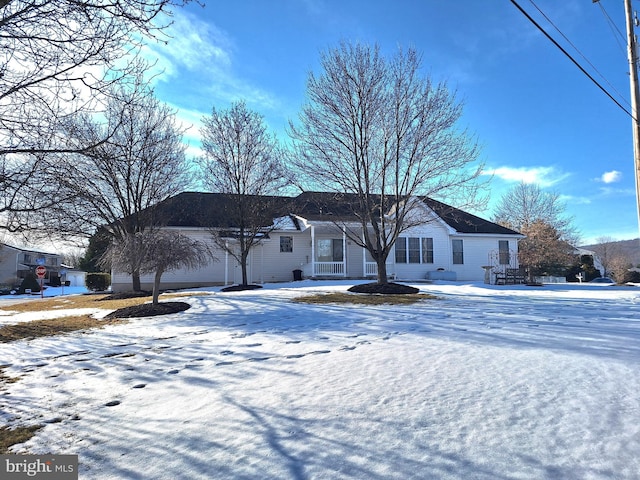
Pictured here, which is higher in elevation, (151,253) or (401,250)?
(401,250)

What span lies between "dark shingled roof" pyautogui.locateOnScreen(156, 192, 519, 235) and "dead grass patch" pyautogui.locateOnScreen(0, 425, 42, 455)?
530 inches

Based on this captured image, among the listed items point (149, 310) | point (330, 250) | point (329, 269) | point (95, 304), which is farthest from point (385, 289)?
point (95, 304)

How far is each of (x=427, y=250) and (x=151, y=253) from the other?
17.5 m

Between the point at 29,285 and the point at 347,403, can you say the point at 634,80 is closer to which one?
the point at 347,403

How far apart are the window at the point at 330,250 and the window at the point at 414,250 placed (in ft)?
11.3

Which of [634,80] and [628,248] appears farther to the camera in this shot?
[628,248]

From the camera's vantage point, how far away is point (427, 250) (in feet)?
80.4

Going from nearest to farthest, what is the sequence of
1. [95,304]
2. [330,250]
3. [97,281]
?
[95,304] → [330,250] → [97,281]

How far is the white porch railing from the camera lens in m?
22.5

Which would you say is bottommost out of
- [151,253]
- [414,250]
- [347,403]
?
[347,403]

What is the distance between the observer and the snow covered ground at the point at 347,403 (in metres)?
2.63

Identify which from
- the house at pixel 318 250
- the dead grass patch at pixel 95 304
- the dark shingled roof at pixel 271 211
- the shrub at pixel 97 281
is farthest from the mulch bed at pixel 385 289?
the shrub at pixel 97 281

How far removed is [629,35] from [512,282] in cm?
1207

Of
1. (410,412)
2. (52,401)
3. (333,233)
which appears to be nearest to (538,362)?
(410,412)
